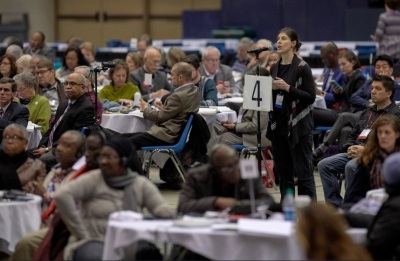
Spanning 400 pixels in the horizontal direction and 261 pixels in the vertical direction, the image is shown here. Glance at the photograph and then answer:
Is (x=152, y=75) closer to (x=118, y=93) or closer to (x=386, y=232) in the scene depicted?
(x=118, y=93)

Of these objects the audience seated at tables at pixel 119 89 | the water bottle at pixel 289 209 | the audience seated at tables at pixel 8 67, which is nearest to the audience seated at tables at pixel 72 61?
the audience seated at tables at pixel 8 67

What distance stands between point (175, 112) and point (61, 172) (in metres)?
3.51

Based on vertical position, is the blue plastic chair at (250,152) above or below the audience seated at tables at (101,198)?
below

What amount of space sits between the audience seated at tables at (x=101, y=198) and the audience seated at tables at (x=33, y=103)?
14.6 ft

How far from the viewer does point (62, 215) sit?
280 inches

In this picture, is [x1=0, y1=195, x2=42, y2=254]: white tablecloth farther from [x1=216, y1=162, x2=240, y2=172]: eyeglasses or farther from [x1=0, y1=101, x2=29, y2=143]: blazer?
[x1=0, y1=101, x2=29, y2=143]: blazer

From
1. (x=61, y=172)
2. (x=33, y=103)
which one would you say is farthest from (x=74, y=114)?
(x=61, y=172)

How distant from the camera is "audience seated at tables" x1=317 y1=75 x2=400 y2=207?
9797mm

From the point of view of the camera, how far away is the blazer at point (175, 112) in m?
11.4

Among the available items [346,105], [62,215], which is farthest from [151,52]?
[62,215]

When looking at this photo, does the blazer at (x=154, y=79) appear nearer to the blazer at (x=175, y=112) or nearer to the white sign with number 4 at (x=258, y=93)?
the blazer at (x=175, y=112)

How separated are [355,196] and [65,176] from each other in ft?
6.29

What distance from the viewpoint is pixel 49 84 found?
502 inches

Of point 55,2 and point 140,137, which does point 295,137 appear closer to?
point 140,137
